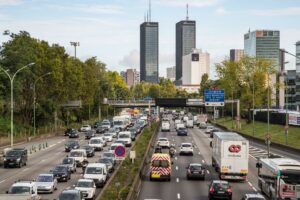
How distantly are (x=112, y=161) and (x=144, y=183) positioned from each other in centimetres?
831

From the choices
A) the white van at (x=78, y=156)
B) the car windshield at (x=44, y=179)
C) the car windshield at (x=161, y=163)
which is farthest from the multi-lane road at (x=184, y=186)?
the white van at (x=78, y=156)

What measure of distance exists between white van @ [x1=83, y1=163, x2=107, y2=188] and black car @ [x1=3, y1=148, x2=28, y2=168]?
13263mm

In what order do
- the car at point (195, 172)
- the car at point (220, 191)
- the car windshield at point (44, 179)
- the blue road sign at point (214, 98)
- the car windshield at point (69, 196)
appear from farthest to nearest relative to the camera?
the blue road sign at point (214, 98) < the car at point (195, 172) < the car windshield at point (44, 179) < the car at point (220, 191) < the car windshield at point (69, 196)

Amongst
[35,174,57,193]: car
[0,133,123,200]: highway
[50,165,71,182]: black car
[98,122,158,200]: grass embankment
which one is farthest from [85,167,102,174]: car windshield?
[35,174,57,193]: car

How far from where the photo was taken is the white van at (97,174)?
40031mm

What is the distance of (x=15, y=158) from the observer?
172ft

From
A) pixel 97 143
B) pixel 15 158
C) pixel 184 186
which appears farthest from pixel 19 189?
pixel 97 143

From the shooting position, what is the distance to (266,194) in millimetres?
36344

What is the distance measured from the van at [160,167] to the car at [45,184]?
850 cm

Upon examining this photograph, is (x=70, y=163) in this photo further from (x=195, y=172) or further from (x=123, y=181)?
(x=123, y=181)

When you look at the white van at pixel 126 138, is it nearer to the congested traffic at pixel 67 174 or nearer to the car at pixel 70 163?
the congested traffic at pixel 67 174

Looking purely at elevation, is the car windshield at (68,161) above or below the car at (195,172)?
above

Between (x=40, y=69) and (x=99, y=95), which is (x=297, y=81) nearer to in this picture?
(x=99, y=95)

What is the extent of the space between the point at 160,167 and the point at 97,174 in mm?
5275
